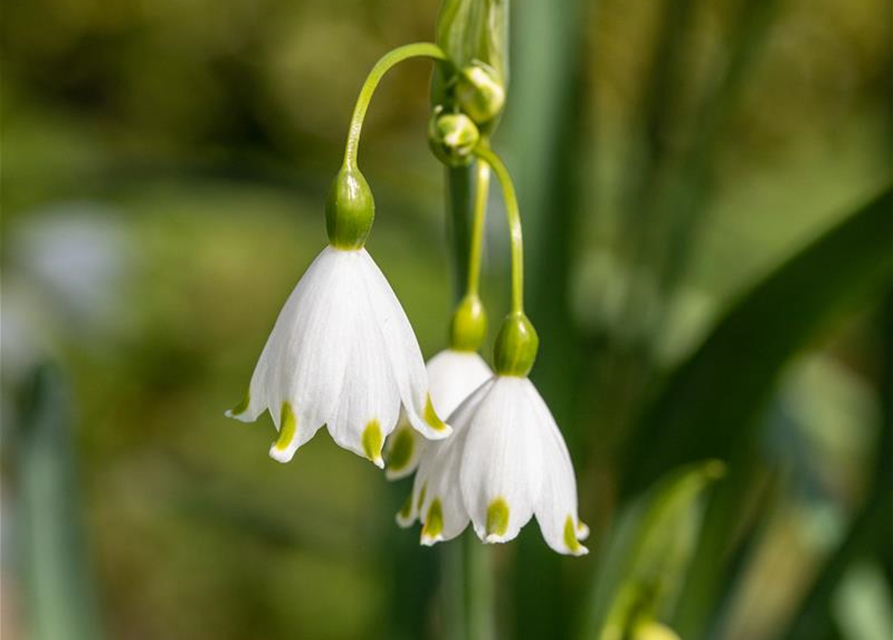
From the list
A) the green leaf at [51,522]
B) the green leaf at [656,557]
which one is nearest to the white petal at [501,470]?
the green leaf at [656,557]

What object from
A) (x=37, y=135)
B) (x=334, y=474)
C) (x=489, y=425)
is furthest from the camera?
(x=37, y=135)

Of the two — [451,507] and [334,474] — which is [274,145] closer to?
[334,474]

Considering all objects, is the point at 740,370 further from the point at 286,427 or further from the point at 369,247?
the point at 369,247

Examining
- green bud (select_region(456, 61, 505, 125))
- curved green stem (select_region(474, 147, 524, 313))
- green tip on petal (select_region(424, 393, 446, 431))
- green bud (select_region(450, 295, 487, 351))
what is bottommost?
green tip on petal (select_region(424, 393, 446, 431))

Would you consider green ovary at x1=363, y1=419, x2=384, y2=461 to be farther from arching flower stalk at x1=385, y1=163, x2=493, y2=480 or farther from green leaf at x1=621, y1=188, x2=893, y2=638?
green leaf at x1=621, y1=188, x2=893, y2=638

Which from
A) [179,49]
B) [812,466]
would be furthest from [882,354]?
[179,49]

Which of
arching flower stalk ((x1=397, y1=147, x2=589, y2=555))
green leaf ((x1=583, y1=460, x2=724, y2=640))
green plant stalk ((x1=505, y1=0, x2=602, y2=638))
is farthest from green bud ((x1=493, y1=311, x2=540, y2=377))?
green plant stalk ((x1=505, y1=0, x2=602, y2=638))
